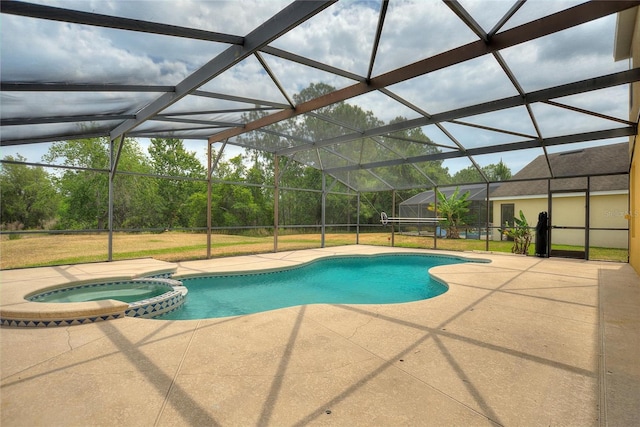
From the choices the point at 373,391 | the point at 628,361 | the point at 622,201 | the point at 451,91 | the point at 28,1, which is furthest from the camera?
the point at 622,201

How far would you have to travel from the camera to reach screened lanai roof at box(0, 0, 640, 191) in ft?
9.72

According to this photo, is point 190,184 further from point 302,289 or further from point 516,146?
point 516,146

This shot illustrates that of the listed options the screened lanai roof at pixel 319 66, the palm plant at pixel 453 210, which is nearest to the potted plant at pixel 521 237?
the palm plant at pixel 453 210

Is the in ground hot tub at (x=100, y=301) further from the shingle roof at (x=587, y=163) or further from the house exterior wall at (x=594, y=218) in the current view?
the house exterior wall at (x=594, y=218)

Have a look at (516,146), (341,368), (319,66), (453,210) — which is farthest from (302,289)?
(453,210)

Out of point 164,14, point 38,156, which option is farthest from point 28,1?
point 38,156

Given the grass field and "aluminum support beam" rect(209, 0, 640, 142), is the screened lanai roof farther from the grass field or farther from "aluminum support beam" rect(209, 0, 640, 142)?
the grass field

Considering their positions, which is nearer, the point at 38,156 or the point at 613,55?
the point at 613,55

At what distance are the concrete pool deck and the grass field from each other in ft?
22.5

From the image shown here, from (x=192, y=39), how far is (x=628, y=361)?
5254mm

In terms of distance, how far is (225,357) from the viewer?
2.58 meters

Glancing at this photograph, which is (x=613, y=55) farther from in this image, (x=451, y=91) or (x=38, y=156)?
(x=38, y=156)

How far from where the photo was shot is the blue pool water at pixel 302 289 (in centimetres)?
538

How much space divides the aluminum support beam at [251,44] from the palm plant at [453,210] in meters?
12.1
